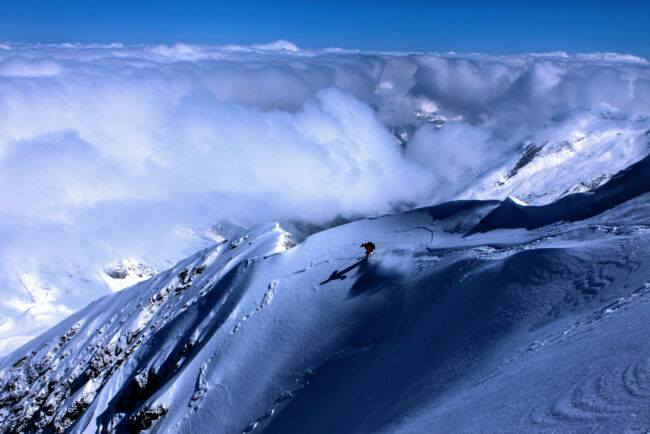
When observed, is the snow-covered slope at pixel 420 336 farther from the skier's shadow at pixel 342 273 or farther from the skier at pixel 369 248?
the skier at pixel 369 248

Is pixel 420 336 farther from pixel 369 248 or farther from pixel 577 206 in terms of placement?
pixel 577 206

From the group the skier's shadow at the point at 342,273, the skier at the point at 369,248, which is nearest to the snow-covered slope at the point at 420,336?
the skier's shadow at the point at 342,273

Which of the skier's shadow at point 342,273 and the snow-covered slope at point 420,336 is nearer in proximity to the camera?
the snow-covered slope at point 420,336

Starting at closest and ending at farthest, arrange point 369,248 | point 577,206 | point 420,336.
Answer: point 420,336
point 577,206
point 369,248

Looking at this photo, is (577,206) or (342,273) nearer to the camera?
(577,206)

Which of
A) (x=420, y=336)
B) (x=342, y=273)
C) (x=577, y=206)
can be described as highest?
(x=342, y=273)

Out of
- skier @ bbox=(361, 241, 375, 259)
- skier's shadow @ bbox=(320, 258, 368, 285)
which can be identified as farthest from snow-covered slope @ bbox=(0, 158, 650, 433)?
skier @ bbox=(361, 241, 375, 259)

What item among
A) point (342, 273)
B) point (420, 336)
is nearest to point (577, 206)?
point (420, 336)

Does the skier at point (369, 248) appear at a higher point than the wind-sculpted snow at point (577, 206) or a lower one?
higher

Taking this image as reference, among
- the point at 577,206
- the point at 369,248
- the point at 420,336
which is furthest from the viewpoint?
the point at 369,248

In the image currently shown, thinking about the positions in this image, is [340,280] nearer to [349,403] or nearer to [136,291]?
[349,403]
